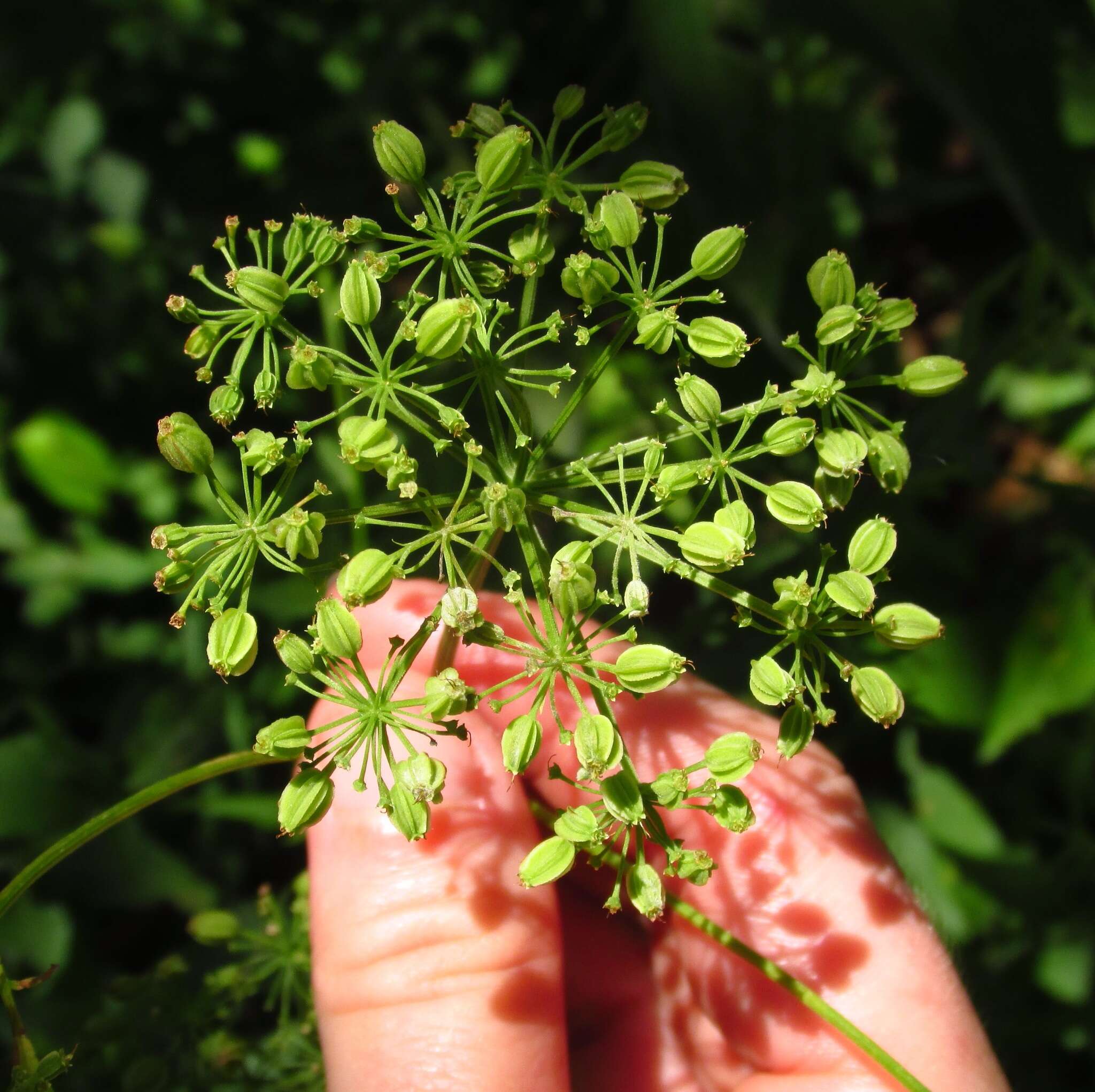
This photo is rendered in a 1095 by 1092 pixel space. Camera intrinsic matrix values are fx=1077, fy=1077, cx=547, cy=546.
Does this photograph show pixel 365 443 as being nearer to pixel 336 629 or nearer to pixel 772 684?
pixel 336 629

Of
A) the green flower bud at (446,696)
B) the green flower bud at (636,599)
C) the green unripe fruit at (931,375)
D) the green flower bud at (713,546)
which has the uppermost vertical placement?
the green unripe fruit at (931,375)

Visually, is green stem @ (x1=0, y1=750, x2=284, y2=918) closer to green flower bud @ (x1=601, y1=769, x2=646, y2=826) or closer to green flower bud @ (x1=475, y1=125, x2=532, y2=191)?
green flower bud @ (x1=601, y1=769, x2=646, y2=826)

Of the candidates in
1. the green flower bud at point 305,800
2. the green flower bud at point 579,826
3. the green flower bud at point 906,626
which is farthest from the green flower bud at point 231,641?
the green flower bud at point 906,626

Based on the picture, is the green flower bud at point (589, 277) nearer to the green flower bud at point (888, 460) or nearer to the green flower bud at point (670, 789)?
the green flower bud at point (888, 460)

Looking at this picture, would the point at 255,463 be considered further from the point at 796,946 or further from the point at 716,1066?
the point at 716,1066

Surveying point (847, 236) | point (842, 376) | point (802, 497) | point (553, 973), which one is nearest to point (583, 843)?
point (553, 973)

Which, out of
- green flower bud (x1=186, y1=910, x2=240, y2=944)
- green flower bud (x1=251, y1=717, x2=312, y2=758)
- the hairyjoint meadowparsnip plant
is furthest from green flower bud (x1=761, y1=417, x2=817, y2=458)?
green flower bud (x1=186, y1=910, x2=240, y2=944)
